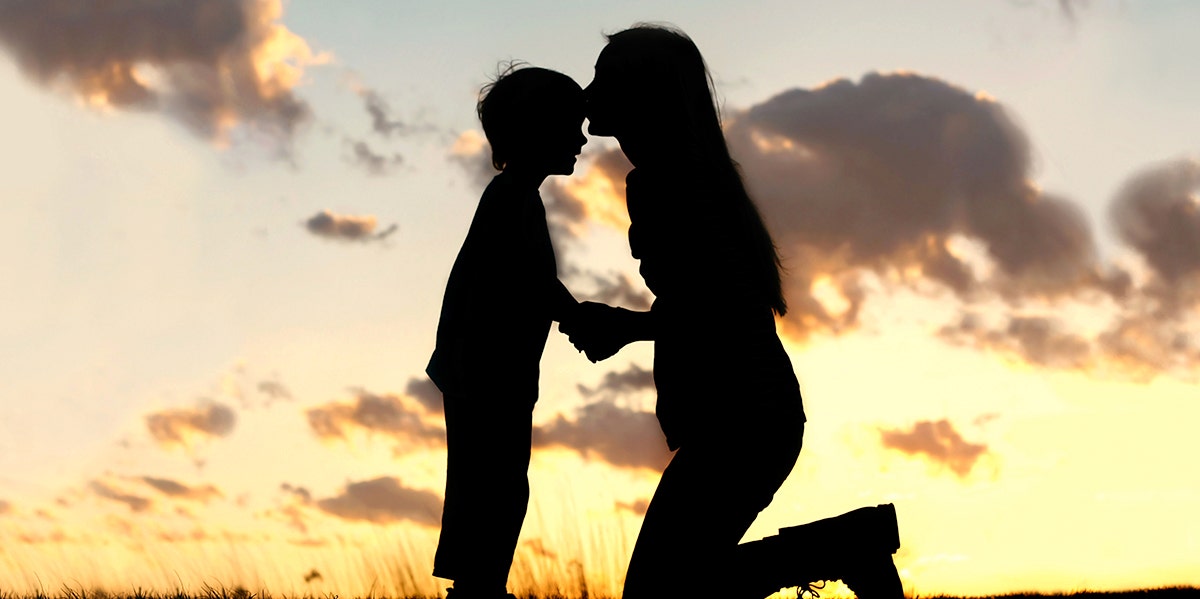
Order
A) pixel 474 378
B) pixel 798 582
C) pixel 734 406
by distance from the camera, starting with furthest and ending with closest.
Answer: pixel 474 378
pixel 798 582
pixel 734 406

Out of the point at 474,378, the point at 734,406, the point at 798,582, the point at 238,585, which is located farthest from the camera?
the point at 238,585

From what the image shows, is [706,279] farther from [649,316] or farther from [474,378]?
[474,378]

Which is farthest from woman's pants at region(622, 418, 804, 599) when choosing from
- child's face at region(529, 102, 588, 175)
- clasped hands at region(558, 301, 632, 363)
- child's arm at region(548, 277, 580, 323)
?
child's face at region(529, 102, 588, 175)

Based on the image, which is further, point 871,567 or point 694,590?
point 871,567

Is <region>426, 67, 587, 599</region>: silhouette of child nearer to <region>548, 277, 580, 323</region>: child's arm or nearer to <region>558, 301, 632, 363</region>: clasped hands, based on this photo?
<region>548, 277, 580, 323</region>: child's arm

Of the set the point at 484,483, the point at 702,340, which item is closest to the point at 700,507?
the point at 702,340

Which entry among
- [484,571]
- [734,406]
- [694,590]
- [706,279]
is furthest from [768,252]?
[484,571]

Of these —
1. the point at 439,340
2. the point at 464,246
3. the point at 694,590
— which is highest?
the point at 464,246

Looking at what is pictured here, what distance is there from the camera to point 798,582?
491 cm

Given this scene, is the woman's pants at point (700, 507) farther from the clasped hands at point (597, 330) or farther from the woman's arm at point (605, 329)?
the clasped hands at point (597, 330)

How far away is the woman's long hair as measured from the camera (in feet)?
15.4

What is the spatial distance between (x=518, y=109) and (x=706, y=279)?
243 cm

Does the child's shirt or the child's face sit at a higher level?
the child's face

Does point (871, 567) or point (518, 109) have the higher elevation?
point (518, 109)
